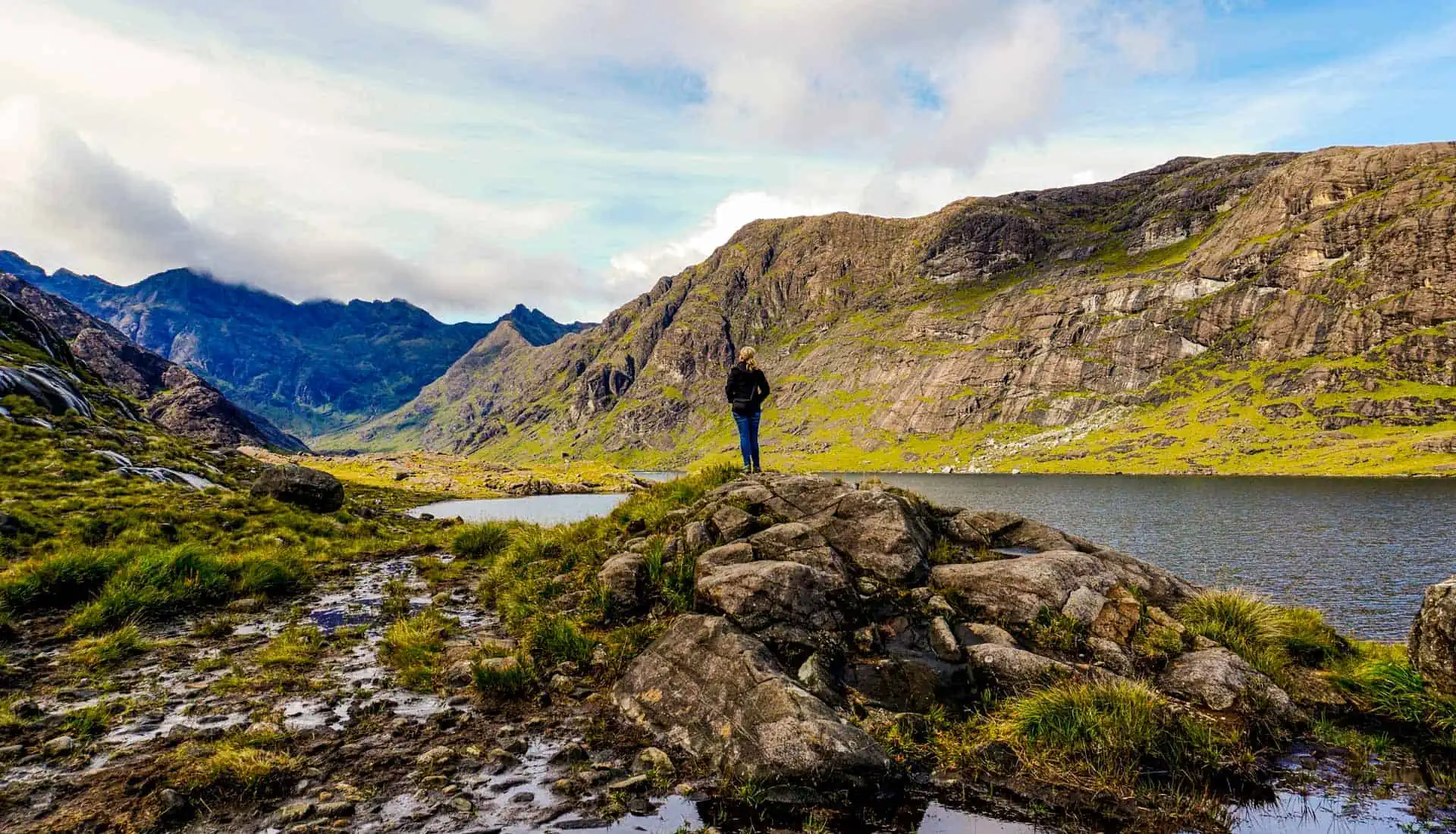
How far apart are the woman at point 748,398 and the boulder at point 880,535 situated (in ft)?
20.2

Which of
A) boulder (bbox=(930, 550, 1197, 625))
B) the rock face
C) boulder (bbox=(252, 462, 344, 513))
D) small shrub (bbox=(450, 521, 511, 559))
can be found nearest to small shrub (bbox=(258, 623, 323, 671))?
the rock face

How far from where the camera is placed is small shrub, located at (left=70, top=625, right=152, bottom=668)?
39.4 feet

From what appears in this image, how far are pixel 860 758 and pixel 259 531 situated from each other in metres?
27.3

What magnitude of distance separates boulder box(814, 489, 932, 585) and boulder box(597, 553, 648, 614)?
17.0 ft

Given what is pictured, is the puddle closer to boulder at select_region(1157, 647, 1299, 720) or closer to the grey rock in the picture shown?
the grey rock

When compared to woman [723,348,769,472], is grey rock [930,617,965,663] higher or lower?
lower

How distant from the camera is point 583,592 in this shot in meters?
16.6

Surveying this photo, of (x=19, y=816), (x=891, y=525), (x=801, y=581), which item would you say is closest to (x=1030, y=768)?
(x=801, y=581)

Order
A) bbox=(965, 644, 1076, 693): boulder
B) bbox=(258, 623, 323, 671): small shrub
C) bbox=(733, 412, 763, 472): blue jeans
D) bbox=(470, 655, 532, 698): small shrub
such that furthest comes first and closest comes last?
bbox=(733, 412, 763, 472): blue jeans → bbox=(258, 623, 323, 671): small shrub → bbox=(470, 655, 532, 698): small shrub → bbox=(965, 644, 1076, 693): boulder

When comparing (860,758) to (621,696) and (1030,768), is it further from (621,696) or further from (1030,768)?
(621,696)

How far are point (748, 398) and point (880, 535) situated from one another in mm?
8495

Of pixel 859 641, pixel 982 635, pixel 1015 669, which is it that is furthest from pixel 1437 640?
pixel 859 641

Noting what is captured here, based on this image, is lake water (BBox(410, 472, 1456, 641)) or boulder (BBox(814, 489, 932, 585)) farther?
lake water (BBox(410, 472, 1456, 641))

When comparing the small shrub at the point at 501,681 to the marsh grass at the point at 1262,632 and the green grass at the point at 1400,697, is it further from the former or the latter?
the green grass at the point at 1400,697
